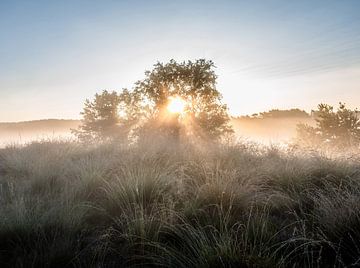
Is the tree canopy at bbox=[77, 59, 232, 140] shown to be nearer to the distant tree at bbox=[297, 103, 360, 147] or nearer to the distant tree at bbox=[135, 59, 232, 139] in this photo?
the distant tree at bbox=[135, 59, 232, 139]

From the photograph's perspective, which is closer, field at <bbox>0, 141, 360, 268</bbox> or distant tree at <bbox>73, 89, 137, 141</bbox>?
field at <bbox>0, 141, 360, 268</bbox>

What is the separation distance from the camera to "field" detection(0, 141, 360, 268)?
11.4ft

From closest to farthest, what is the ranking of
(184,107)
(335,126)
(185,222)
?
(185,222)
(184,107)
(335,126)

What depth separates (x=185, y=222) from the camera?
446 cm

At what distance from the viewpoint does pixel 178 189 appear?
19.0 feet

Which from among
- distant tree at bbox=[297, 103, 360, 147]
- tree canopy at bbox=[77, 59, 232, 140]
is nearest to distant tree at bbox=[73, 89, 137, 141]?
tree canopy at bbox=[77, 59, 232, 140]

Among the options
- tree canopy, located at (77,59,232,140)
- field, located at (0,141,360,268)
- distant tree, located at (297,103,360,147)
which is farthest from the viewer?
distant tree, located at (297,103,360,147)

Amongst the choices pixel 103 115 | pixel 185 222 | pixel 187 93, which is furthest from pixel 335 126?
pixel 185 222

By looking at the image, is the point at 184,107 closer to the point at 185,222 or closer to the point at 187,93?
the point at 187,93

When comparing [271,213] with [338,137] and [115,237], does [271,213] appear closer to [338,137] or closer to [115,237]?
[115,237]

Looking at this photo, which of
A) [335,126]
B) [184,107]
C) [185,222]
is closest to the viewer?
[185,222]

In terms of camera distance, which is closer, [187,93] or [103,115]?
[187,93]

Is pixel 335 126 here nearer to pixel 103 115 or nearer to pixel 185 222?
pixel 103 115

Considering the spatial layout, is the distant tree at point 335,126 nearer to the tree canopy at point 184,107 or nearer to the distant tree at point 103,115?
the tree canopy at point 184,107
